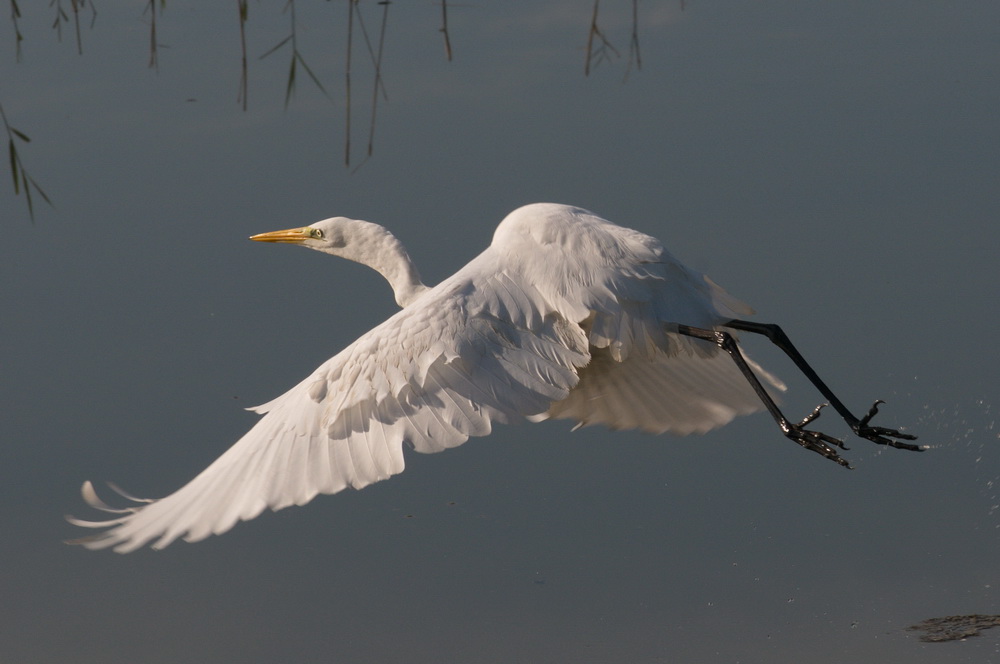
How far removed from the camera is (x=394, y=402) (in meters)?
3.22

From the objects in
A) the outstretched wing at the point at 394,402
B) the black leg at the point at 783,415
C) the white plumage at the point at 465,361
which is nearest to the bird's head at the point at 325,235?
the white plumage at the point at 465,361

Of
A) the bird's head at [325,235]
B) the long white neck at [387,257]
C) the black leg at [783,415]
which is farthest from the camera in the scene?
the bird's head at [325,235]

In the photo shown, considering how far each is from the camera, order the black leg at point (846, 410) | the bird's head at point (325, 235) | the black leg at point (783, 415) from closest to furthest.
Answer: the black leg at point (783, 415)
the black leg at point (846, 410)
the bird's head at point (325, 235)

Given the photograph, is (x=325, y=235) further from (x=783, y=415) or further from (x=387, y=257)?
(x=783, y=415)

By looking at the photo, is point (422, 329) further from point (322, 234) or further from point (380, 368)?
point (322, 234)

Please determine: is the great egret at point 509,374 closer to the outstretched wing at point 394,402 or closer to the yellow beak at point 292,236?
the outstretched wing at point 394,402

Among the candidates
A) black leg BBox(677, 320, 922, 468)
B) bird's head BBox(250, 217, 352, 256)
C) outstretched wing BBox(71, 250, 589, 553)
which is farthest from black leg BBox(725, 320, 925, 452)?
bird's head BBox(250, 217, 352, 256)

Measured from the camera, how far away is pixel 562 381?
11.0 ft

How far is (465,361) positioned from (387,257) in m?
1.24

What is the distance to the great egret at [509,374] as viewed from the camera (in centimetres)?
308

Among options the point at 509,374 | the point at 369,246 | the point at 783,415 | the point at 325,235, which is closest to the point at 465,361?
the point at 509,374

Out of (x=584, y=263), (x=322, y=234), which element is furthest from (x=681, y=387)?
(x=322, y=234)

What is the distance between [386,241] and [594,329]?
1.18 meters

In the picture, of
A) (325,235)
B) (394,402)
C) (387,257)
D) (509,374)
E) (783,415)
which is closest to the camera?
(394,402)
